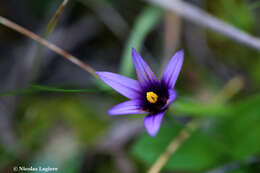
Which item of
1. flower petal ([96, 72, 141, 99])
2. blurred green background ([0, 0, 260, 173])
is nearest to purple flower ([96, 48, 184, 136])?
flower petal ([96, 72, 141, 99])

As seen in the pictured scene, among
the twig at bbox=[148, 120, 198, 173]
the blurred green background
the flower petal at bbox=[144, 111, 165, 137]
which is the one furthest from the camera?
the blurred green background

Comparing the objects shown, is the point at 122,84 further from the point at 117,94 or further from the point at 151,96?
the point at 117,94

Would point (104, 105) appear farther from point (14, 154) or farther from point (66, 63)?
point (14, 154)

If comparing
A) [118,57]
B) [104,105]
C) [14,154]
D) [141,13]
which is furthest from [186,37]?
[14,154]

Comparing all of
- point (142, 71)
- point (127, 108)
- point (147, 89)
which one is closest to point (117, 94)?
point (147, 89)

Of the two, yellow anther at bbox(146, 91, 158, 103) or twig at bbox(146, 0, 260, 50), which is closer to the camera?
yellow anther at bbox(146, 91, 158, 103)

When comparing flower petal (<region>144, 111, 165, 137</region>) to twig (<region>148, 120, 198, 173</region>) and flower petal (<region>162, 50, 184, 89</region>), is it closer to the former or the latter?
flower petal (<region>162, 50, 184, 89</region>)
